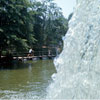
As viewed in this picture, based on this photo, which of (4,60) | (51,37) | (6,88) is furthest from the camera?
(51,37)

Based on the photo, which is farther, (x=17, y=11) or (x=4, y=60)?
(x=4, y=60)

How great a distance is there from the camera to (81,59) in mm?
4785

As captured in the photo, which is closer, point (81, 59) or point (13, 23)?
point (81, 59)

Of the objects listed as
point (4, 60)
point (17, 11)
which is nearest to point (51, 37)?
point (4, 60)

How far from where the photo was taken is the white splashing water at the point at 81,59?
4336 mm

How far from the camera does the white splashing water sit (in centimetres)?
434

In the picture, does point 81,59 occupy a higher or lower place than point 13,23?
lower

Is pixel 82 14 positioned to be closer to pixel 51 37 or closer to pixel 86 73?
pixel 86 73

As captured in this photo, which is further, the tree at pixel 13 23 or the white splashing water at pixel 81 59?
the tree at pixel 13 23

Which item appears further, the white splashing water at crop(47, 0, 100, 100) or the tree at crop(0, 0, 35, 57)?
the tree at crop(0, 0, 35, 57)

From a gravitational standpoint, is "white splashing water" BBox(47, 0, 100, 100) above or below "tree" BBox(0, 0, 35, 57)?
below

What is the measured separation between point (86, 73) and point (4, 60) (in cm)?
2065

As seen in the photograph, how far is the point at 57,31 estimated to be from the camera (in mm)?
40812

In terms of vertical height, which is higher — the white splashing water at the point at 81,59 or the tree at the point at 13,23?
the tree at the point at 13,23
